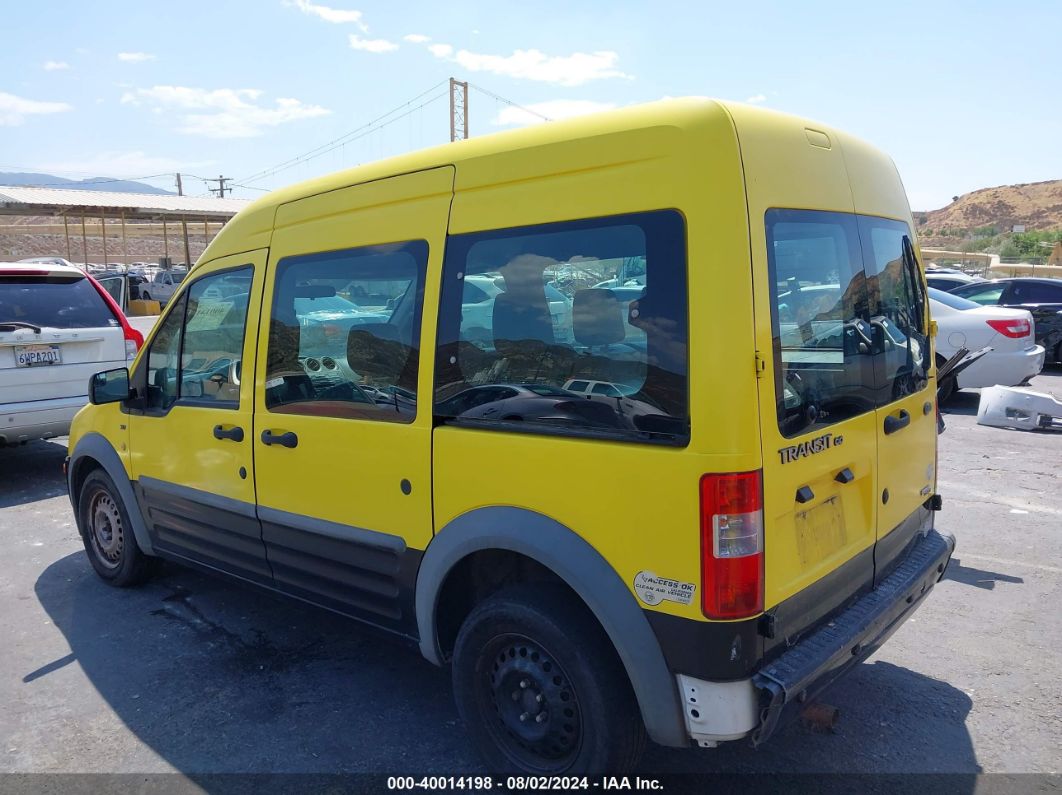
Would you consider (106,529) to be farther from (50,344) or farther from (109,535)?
(50,344)

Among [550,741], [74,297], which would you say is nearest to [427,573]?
[550,741]

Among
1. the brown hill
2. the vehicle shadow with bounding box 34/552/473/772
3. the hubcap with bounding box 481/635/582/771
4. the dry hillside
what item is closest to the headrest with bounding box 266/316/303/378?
the vehicle shadow with bounding box 34/552/473/772

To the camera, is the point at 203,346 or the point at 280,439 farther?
the point at 203,346

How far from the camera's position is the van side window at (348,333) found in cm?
307

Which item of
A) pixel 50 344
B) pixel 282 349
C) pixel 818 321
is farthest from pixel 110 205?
pixel 818 321

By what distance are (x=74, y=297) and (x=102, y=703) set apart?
5055 mm

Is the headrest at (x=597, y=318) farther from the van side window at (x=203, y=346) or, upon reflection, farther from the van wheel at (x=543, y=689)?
the van side window at (x=203, y=346)

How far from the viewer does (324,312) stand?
345 cm

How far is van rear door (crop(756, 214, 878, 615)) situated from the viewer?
2.37 meters

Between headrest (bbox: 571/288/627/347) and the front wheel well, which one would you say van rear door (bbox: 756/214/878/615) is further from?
the front wheel well

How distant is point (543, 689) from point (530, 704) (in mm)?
116

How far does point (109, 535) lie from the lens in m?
4.96

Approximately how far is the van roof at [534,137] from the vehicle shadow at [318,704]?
6.18ft

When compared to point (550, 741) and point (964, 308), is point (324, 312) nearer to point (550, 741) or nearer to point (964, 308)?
point (550, 741)
